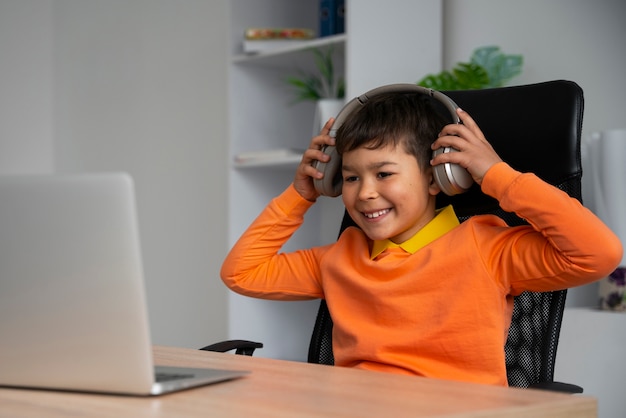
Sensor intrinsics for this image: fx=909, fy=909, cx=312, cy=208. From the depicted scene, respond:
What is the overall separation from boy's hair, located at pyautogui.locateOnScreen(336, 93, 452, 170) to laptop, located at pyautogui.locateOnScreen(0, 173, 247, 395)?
2.49 ft

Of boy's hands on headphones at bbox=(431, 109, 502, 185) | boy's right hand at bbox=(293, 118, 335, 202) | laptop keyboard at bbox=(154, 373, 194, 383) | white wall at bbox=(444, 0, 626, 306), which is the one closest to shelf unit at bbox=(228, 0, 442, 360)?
white wall at bbox=(444, 0, 626, 306)

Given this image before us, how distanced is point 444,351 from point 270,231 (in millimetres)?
510

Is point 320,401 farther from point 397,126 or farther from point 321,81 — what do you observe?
point 321,81

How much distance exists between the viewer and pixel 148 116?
3.82 m

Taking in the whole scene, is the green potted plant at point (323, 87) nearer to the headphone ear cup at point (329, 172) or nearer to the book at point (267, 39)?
the book at point (267, 39)

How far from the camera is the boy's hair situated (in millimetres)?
1664

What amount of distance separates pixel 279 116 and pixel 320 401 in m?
2.36

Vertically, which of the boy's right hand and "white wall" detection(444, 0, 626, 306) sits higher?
"white wall" detection(444, 0, 626, 306)

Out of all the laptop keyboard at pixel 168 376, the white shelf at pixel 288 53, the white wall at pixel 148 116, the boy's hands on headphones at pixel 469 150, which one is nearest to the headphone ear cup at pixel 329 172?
the boy's hands on headphones at pixel 469 150

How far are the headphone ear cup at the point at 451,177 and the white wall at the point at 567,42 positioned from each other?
0.99 metres

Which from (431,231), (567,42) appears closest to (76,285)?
(431,231)

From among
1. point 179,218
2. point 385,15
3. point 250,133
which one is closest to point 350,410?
point 385,15

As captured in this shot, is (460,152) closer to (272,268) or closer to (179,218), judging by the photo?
(272,268)

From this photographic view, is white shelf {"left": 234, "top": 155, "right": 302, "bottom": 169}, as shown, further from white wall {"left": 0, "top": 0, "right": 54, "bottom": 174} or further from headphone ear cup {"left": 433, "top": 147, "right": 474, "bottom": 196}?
white wall {"left": 0, "top": 0, "right": 54, "bottom": 174}
